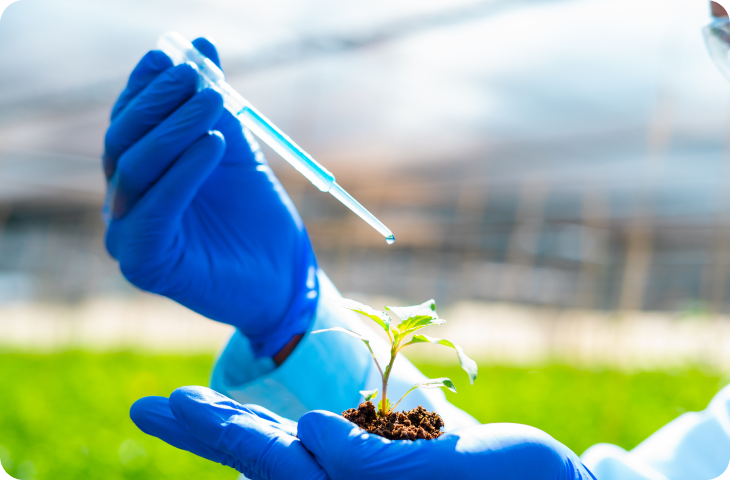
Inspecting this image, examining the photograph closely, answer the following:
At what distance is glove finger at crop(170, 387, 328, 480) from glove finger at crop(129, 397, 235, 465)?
5 centimetres

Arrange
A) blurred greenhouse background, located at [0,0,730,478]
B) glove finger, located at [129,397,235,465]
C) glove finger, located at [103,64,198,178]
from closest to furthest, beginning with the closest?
glove finger, located at [129,397,235,465], glove finger, located at [103,64,198,178], blurred greenhouse background, located at [0,0,730,478]

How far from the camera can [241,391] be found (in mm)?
1137

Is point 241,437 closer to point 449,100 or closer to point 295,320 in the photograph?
point 295,320

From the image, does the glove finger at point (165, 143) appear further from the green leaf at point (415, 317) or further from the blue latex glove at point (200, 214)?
the green leaf at point (415, 317)

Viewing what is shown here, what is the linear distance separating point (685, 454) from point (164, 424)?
1.01m

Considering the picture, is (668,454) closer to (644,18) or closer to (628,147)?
(644,18)

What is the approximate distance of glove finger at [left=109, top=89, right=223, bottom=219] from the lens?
0.94 m

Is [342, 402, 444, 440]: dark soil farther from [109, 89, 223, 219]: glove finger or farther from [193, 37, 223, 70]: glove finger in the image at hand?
[193, 37, 223, 70]: glove finger

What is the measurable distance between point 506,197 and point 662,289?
7086mm

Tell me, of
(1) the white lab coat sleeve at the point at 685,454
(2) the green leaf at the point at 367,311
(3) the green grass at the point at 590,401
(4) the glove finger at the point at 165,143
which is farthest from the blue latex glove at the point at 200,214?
(3) the green grass at the point at 590,401

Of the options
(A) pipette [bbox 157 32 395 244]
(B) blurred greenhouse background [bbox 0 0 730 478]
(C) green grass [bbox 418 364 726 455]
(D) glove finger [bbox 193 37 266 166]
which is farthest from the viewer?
(B) blurred greenhouse background [bbox 0 0 730 478]

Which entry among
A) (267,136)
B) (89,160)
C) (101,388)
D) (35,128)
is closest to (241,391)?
(267,136)

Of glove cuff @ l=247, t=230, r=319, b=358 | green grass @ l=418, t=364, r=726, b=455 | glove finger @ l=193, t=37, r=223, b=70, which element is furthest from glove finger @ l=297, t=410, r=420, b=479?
green grass @ l=418, t=364, r=726, b=455

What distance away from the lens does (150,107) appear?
97cm
